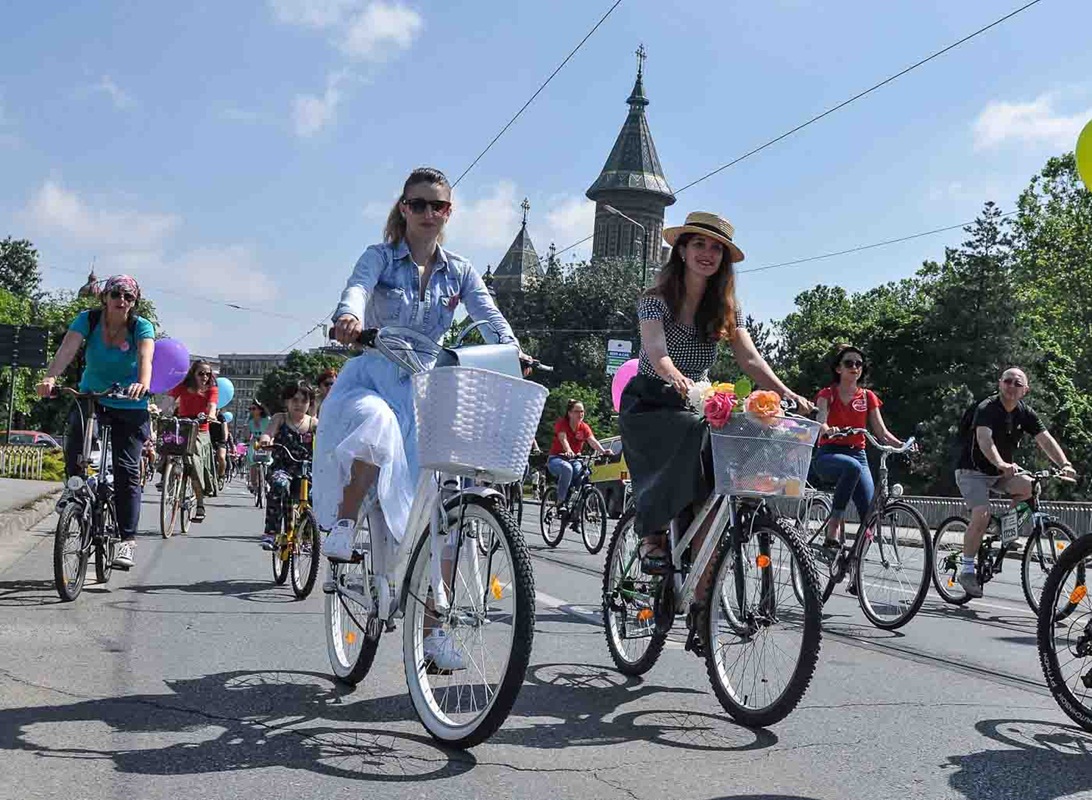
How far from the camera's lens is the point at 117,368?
7566 millimetres

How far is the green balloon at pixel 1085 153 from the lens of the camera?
704cm

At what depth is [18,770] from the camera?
3666 mm

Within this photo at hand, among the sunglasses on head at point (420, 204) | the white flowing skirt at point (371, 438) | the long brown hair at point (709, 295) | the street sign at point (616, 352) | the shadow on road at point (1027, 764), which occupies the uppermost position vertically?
the street sign at point (616, 352)

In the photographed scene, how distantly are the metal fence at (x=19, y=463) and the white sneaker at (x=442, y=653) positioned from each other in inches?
962

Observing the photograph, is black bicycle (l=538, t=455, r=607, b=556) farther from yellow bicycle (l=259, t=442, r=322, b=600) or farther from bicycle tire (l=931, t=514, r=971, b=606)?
yellow bicycle (l=259, t=442, r=322, b=600)

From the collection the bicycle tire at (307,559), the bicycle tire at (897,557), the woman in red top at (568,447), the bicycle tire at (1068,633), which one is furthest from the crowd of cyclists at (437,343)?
the woman in red top at (568,447)

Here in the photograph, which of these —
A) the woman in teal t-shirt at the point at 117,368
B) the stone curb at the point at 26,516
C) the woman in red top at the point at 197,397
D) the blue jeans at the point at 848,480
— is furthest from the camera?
the woman in red top at the point at 197,397

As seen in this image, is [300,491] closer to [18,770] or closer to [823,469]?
[823,469]

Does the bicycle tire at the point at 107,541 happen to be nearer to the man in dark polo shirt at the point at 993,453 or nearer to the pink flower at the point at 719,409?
the pink flower at the point at 719,409

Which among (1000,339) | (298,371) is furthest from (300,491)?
(298,371)

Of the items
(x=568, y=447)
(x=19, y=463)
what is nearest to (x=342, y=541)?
(x=568, y=447)

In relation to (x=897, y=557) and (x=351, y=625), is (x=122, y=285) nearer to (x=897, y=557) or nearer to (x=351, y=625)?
(x=351, y=625)

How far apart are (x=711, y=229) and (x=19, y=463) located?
25.0 m

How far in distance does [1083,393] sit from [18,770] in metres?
56.4
